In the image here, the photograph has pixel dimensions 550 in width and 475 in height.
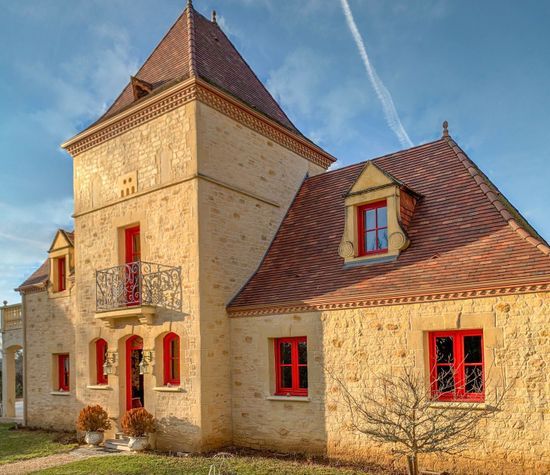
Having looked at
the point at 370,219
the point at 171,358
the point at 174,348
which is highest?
the point at 370,219

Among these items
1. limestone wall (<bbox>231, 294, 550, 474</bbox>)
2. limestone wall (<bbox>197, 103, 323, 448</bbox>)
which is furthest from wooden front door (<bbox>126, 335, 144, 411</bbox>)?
limestone wall (<bbox>231, 294, 550, 474</bbox>)

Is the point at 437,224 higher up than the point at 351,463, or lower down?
higher up

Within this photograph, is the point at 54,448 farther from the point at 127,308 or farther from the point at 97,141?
the point at 97,141

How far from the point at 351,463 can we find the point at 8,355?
641 inches

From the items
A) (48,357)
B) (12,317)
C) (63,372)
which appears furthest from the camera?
(12,317)

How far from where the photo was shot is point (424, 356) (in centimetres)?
988

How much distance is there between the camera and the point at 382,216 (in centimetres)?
1208

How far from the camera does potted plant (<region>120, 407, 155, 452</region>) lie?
12086mm

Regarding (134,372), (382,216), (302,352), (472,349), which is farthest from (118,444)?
(472,349)

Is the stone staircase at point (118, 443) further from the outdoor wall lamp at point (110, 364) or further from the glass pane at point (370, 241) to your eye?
the glass pane at point (370, 241)

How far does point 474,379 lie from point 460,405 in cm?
53

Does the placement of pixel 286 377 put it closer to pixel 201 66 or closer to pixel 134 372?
pixel 134 372

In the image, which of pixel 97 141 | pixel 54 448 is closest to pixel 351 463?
pixel 54 448

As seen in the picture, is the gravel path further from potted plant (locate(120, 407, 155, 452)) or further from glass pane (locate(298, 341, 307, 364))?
glass pane (locate(298, 341, 307, 364))
